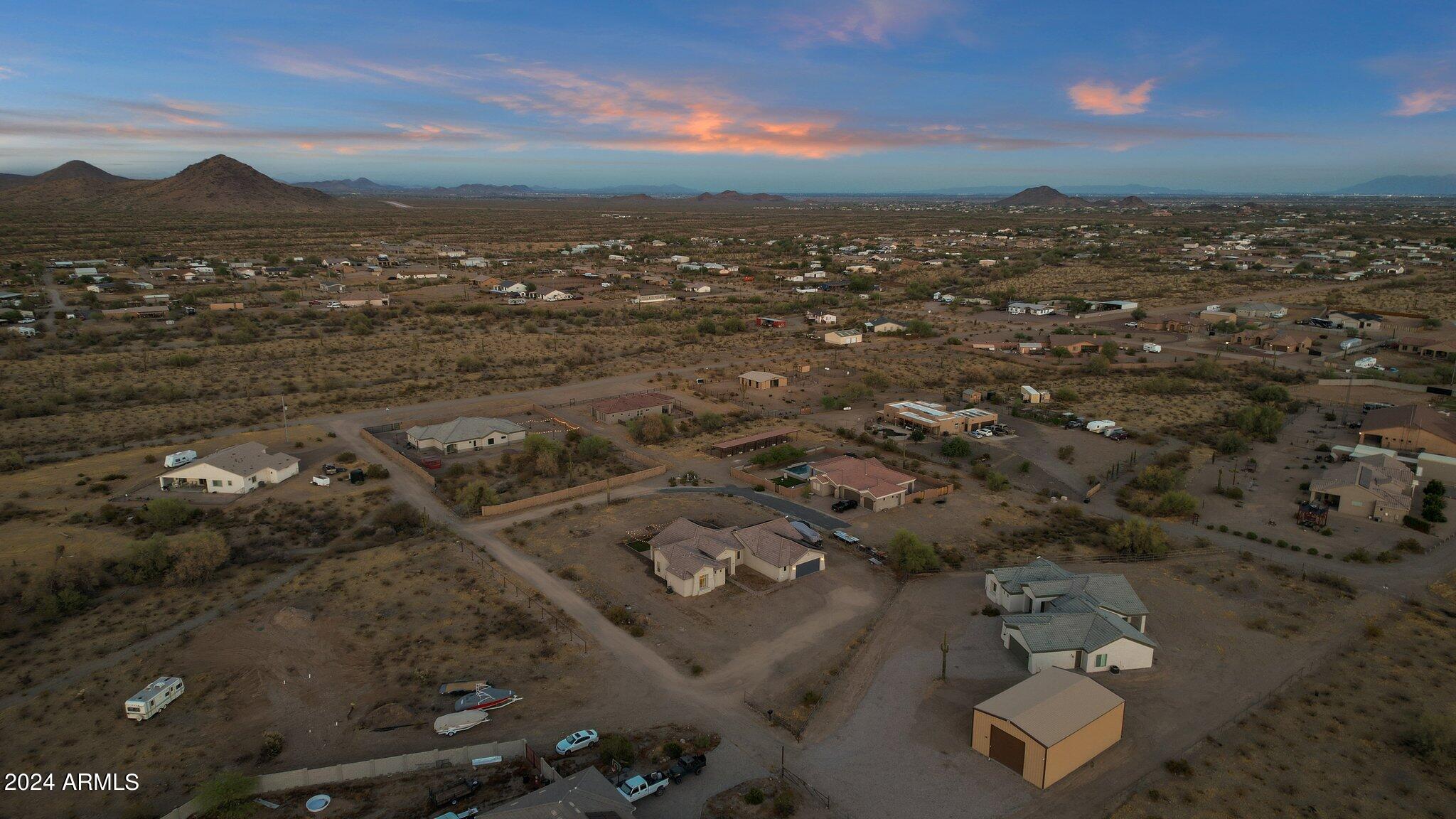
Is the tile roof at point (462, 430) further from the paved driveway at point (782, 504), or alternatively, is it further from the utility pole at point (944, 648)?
the utility pole at point (944, 648)

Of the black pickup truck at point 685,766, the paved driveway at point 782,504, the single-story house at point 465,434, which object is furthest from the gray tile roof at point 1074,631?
→ the single-story house at point 465,434

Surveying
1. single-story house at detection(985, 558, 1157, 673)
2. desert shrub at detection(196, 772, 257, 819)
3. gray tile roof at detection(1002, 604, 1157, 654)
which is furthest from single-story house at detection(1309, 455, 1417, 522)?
desert shrub at detection(196, 772, 257, 819)

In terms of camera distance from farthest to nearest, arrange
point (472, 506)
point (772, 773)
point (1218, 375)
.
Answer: point (1218, 375) < point (472, 506) < point (772, 773)

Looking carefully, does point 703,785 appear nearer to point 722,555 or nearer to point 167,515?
point 722,555

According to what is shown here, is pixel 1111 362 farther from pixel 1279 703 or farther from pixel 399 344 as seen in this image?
pixel 399 344

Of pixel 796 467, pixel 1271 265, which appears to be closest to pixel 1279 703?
pixel 796 467

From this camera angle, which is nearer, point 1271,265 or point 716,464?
point 716,464

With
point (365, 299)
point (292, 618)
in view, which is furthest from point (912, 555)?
point (365, 299)

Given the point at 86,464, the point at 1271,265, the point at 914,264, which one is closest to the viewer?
the point at 86,464
